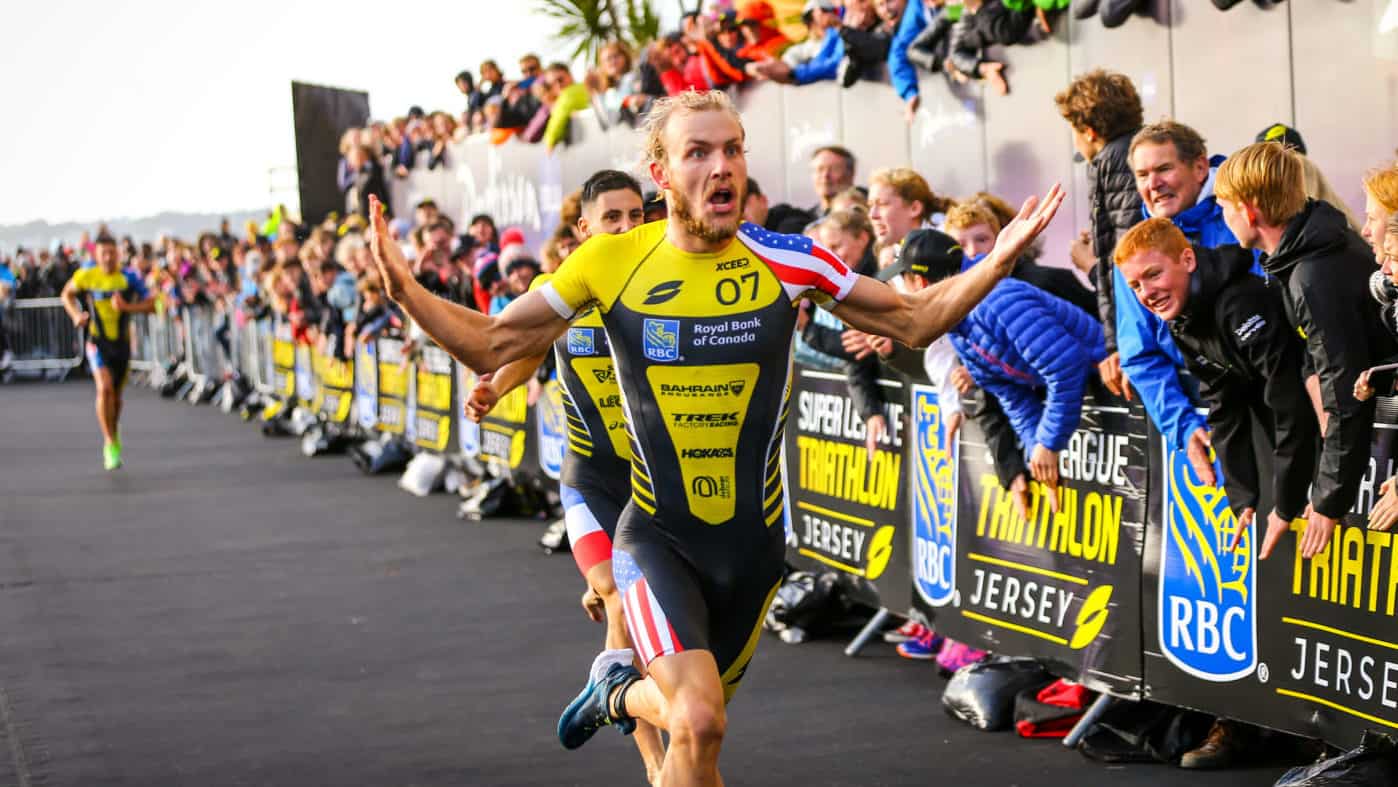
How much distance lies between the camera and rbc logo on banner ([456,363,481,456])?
567 inches

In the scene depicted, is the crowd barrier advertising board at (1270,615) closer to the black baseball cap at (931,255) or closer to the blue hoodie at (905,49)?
the black baseball cap at (931,255)

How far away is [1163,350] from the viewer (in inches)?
241

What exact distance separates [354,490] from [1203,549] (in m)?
10.6

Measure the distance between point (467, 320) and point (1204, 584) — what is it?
2.99 meters

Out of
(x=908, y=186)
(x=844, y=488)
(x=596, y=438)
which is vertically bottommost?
(x=844, y=488)

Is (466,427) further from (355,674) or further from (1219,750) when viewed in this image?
(1219,750)

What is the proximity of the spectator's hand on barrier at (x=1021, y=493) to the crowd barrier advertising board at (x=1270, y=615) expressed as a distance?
79 cm

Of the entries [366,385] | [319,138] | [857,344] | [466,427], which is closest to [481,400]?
[857,344]

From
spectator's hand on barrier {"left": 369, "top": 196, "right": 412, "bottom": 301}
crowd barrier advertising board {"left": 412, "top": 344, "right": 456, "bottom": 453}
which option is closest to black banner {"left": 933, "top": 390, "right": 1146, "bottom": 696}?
spectator's hand on barrier {"left": 369, "top": 196, "right": 412, "bottom": 301}

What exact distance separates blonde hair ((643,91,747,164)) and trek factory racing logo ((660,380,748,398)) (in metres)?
0.63

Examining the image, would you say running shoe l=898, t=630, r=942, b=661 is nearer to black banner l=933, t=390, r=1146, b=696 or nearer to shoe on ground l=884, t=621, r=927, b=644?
shoe on ground l=884, t=621, r=927, b=644

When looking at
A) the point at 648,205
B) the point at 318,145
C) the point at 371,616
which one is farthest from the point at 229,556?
the point at 318,145

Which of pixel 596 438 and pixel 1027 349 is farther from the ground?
pixel 1027 349

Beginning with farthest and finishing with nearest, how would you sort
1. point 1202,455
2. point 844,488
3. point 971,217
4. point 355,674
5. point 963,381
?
point 844,488 → point 355,674 → point 971,217 → point 963,381 → point 1202,455
